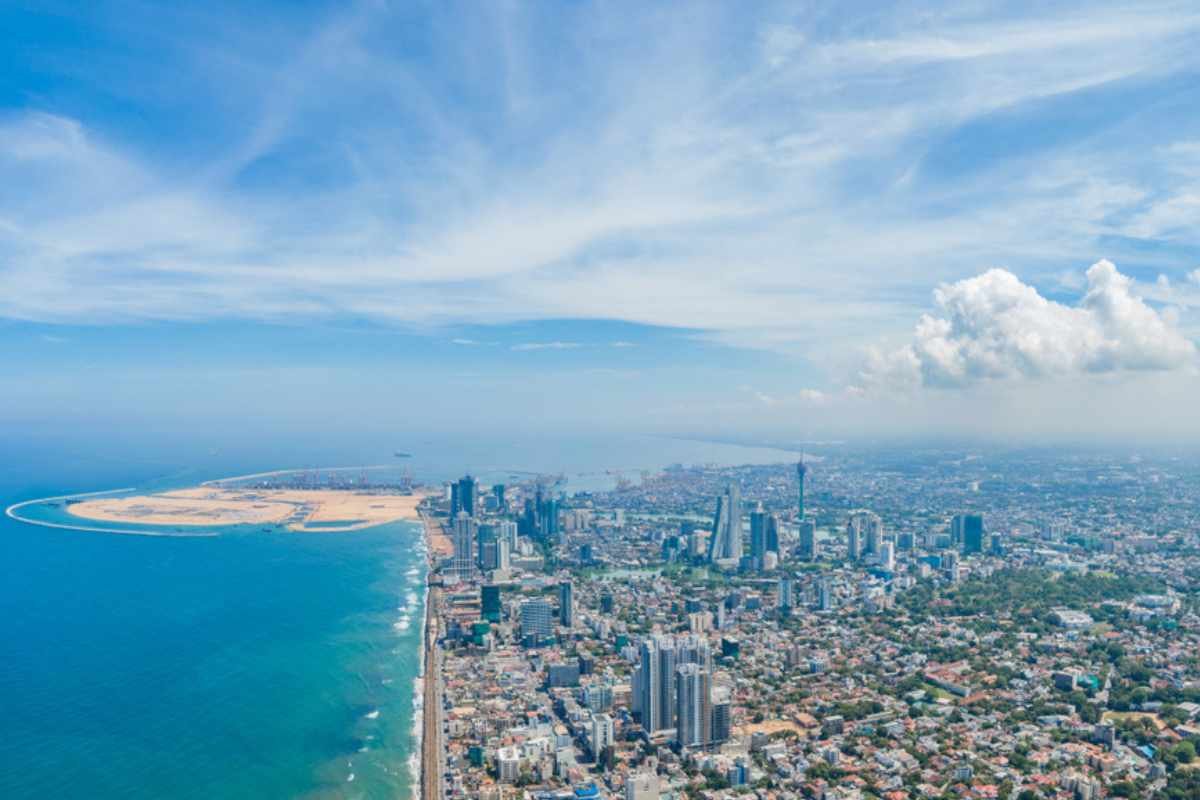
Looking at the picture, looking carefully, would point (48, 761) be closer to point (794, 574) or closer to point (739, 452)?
point (794, 574)

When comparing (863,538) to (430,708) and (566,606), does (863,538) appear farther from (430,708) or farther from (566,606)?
(430,708)

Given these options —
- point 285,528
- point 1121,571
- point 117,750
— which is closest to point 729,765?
point 117,750

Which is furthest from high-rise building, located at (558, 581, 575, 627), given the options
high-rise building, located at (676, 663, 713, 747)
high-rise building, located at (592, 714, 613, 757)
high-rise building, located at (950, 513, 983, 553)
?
high-rise building, located at (950, 513, 983, 553)

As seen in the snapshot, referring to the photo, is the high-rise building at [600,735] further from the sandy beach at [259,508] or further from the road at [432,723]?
the sandy beach at [259,508]

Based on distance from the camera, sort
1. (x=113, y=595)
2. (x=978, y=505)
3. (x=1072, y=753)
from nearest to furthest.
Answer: (x=1072, y=753)
(x=113, y=595)
(x=978, y=505)

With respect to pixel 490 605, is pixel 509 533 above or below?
above

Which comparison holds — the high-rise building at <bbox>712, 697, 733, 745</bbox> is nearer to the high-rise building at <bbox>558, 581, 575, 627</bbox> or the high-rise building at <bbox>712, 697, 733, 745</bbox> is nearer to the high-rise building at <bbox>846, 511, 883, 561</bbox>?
the high-rise building at <bbox>558, 581, 575, 627</bbox>

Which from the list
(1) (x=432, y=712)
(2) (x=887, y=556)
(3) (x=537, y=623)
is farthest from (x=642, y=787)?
(2) (x=887, y=556)
